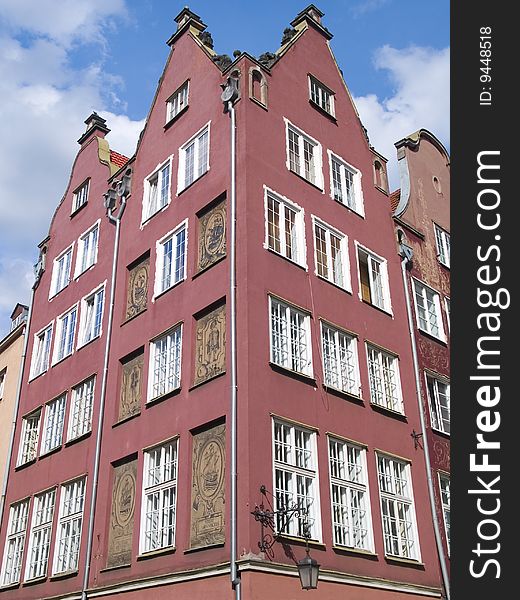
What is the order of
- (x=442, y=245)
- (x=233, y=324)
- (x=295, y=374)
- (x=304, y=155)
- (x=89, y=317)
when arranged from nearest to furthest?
1. (x=233, y=324)
2. (x=295, y=374)
3. (x=304, y=155)
4. (x=89, y=317)
5. (x=442, y=245)

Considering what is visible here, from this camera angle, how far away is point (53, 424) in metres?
21.9

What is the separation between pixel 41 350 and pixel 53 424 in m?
3.78

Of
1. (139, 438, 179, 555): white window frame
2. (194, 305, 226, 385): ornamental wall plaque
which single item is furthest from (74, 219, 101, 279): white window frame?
(139, 438, 179, 555): white window frame

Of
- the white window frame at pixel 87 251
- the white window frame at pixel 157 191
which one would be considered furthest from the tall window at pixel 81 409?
the white window frame at pixel 157 191

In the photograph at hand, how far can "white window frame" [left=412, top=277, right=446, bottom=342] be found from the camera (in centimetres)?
2141

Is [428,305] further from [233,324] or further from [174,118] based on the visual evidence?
[174,118]

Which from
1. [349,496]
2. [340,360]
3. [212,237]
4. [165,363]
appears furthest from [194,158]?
[349,496]

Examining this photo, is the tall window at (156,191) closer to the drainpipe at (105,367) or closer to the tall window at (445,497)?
the drainpipe at (105,367)

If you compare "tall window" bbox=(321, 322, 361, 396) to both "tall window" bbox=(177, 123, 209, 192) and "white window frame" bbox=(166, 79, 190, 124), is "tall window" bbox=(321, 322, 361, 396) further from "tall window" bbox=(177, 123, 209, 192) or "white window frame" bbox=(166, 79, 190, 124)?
"white window frame" bbox=(166, 79, 190, 124)

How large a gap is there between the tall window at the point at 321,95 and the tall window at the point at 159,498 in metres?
11.3

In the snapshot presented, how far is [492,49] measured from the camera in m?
9.38

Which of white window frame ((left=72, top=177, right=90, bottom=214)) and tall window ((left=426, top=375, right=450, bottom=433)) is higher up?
white window frame ((left=72, top=177, right=90, bottom=214))

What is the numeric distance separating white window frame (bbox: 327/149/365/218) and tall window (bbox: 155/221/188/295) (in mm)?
4475

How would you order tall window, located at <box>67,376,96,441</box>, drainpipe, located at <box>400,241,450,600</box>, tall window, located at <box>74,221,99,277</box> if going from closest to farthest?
drainpipe, located at <box>400,241,450,600</box>, tall window, located at <box>67,376,96,441</box>, tall window, located at <box>74,221,99,277</box>
